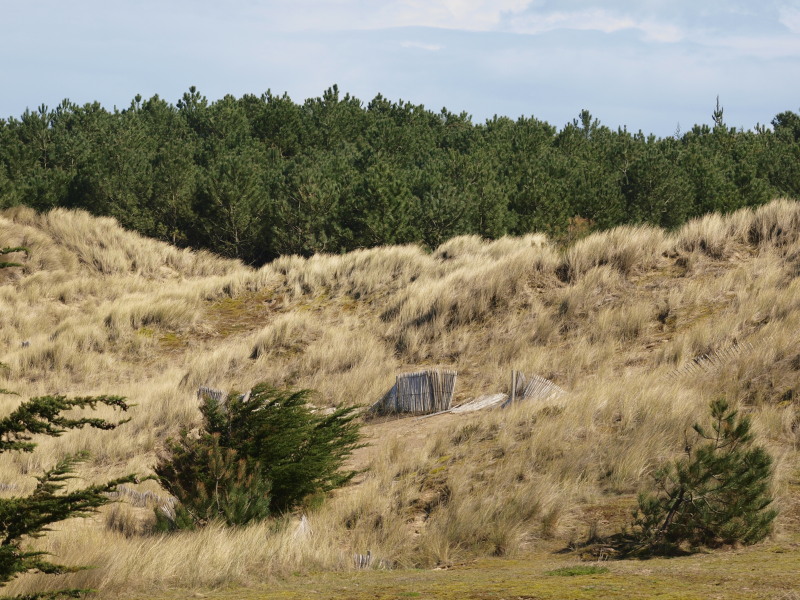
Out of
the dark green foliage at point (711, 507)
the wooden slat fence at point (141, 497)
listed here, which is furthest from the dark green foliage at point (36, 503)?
the wooden slat fence at point (141, 497)

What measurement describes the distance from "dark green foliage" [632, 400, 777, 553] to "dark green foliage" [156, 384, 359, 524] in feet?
11.2

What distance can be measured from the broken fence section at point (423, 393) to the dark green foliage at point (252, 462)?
11.3ft

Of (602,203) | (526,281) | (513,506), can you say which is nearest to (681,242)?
(526,281)

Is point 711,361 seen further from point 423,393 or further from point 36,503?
point 36,503

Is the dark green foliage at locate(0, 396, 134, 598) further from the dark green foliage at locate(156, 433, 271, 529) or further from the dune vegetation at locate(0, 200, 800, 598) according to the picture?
the dark green foliage at locate(156, 433, 271, 529)

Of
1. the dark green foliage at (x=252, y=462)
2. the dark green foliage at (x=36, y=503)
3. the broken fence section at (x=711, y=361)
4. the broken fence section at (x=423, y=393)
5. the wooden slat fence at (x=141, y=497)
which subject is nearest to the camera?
the dark green foliage at (x=36, y=503)

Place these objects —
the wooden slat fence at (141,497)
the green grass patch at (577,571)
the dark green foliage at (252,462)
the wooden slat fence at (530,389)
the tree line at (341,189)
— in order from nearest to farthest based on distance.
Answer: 1. the green grass patch at (577,571)
2. the dark green foliage at (252,462)
3. the wooden slat fence at (141,497)
4. the wooden slat fence at (530,389)
5. the tree line at (341,189)

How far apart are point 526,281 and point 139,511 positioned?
31.4 ft

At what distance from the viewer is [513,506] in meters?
7.65

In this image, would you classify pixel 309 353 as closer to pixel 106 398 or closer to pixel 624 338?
pixel 624 338

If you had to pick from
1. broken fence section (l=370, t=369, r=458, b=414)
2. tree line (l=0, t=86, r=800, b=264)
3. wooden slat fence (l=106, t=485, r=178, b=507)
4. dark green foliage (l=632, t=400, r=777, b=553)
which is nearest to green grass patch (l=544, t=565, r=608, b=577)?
dark green foliage (l=632, t=400, r=777, b=553)

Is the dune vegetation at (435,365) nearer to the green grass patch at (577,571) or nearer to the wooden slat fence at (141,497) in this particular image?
the wooden slat fence at (141,497)

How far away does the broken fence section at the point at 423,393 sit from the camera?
1270cm

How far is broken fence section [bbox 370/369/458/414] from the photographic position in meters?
12.7
